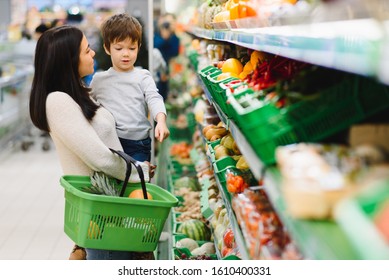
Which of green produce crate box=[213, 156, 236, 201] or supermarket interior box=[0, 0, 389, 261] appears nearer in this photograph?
supermarket interior box=[0, 0, 389, 261]

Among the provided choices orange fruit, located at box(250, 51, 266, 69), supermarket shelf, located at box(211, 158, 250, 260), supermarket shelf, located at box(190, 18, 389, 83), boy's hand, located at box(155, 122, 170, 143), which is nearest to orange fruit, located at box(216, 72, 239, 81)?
orange fruit, located at box(250, 51, 266, 69)

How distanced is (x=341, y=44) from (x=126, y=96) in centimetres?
241

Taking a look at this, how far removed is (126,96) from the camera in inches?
145

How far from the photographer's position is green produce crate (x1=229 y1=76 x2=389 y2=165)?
1809mm

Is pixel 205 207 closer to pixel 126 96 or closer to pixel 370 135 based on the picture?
pixel 126 96

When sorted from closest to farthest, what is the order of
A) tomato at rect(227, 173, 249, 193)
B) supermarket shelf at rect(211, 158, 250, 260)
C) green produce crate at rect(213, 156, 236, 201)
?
supermarket shelf at rect(211, 158, 250, 260), tomato at rect(227, 173, 249, 193), green produce crate at rect(213, 156, 236, 201)

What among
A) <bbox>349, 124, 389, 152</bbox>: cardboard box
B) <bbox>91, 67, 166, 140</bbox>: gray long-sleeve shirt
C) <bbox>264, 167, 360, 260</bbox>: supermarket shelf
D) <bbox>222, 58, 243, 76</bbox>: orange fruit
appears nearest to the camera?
<bbox>264, 167, 360, 260</bbox>: supermarket shelf

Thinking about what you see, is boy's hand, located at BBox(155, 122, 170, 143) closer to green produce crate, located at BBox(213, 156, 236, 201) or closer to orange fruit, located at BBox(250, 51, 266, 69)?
green produce crate, located at BBox(213, 156, 236, 201)

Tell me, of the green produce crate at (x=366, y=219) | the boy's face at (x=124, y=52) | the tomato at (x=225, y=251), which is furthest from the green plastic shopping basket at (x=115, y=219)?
the green produce crate at (x=366, y=219)

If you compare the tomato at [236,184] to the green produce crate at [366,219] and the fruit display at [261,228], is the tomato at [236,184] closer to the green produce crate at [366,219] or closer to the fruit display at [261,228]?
the fruit display at [261,228]

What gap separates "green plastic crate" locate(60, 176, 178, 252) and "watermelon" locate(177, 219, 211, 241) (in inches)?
66.2

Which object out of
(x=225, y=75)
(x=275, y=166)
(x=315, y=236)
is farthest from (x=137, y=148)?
(x=315, y=236)

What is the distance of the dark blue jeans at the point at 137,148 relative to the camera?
3750mm

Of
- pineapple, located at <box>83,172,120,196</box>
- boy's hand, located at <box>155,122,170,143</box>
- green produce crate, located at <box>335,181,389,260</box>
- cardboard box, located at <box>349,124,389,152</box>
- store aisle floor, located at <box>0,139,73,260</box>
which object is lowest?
store aisle floor, located at <box>0,139,73,260</box>
